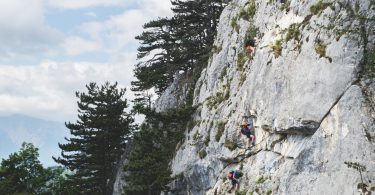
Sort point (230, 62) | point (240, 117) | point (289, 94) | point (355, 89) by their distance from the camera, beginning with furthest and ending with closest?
point (230, 62) < point (240, 117) < point (289, 94) < point (355, 89)

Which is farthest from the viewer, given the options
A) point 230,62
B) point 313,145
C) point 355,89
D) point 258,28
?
point 230,62

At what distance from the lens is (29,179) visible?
50781 mm

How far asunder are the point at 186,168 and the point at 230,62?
9.34m

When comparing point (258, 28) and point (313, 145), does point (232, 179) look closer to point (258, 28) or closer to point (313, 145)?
point (313, 145)

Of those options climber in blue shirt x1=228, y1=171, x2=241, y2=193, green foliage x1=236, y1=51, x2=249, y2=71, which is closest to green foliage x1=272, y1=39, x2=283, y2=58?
green foliage x1=236, y1=51, x2=249, y2=71

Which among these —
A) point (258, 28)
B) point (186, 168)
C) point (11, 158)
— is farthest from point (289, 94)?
point (11, 158)

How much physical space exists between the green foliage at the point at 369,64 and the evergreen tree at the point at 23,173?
3972 cm

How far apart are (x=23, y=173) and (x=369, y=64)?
42.7 metres

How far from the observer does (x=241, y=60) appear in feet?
105

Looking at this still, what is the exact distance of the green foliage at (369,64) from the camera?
18.0 m

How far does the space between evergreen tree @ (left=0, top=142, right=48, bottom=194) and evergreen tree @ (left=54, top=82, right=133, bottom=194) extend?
4232 mm

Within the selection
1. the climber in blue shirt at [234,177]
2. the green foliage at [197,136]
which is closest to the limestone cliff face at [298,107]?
the climber in blue shirt at [234,177]

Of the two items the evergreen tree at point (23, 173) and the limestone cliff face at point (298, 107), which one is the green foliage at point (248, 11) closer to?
the limestone cliff face at point (298, 107)

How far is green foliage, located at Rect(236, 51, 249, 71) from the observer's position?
31273 millimetres
